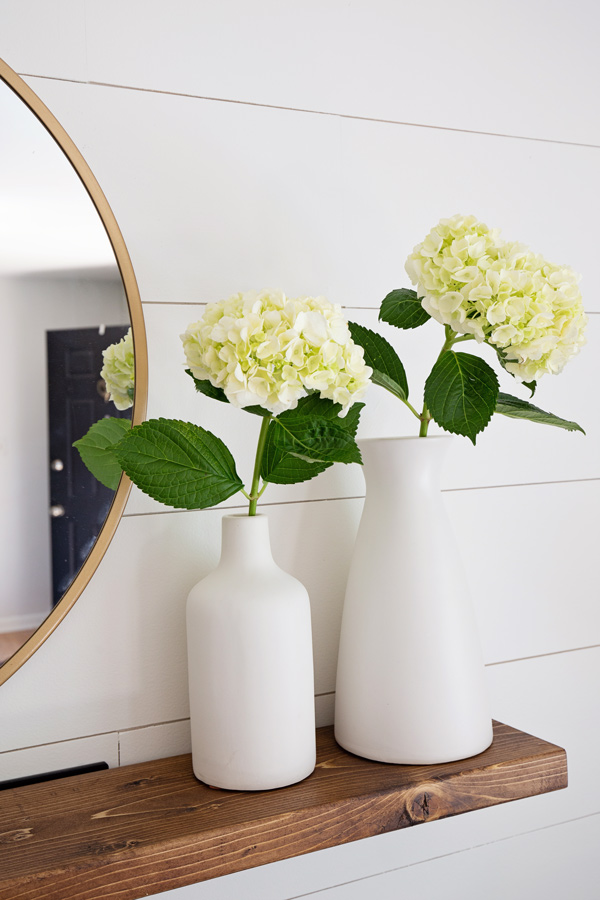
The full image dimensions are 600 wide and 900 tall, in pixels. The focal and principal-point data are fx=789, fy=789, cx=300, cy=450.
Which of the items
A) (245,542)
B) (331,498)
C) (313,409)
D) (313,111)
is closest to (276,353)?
(313,409)

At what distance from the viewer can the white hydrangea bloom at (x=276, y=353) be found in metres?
0.65

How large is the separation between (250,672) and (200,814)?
123 millimetres

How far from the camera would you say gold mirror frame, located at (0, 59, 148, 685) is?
2.46 feet

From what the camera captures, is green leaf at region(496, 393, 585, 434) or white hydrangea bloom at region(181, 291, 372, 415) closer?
white hydrangea bloom at region(181, 291, 372, 415)

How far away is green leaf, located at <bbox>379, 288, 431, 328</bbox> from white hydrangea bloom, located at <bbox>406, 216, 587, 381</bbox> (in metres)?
0.05

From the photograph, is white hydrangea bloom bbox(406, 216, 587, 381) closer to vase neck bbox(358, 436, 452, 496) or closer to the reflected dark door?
vase neck bbox(358, 436, 452, 496)

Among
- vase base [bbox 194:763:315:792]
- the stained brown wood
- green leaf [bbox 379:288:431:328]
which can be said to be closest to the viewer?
the stained brown wood

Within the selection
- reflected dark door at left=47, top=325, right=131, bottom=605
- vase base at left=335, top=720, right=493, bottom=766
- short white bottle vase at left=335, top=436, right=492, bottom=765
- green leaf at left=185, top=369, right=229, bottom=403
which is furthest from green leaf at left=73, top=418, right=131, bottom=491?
vase base at left=335, top=720, right=493, bottom=766

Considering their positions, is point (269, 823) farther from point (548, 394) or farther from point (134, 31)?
point (134, 31)

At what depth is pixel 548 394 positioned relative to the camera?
1047 mm

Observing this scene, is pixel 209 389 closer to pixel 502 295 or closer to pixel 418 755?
pixel 502 295

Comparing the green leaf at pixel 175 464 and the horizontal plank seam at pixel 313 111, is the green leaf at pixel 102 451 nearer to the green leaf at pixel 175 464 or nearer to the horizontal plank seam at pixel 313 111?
the green leaf at pixel 175 464

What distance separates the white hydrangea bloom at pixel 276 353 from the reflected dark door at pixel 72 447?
0.52 feet

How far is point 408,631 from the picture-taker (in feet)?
2.53
